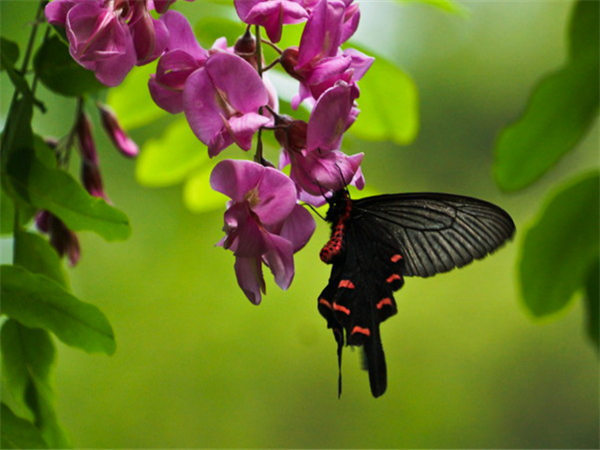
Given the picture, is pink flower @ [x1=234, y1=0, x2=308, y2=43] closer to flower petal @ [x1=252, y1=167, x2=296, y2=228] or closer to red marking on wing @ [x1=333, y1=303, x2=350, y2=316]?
flower petal @ [x1=252, y1=167, x2=296, y2=228]

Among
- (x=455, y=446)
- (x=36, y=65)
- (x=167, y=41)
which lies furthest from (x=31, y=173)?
(x=455, y=446)

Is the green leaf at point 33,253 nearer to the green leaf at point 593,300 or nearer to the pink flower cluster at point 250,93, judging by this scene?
the pink flower cluster at point 250,93

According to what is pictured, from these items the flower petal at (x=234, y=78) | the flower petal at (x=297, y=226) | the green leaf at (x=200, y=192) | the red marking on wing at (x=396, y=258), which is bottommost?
the green leaf at (x=200, y=192)

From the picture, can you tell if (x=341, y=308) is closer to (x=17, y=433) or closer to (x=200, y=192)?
(x=17, y=433)

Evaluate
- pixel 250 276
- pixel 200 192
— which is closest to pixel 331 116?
pixel 250 276

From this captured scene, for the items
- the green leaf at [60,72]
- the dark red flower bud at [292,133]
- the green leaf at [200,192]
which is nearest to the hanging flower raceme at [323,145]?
the dark red flower bud at [292,133]
